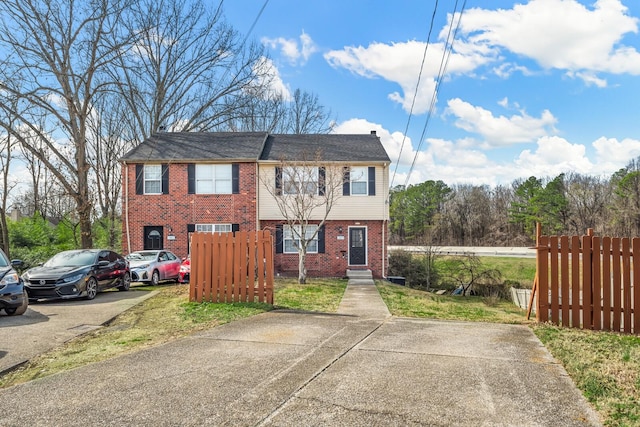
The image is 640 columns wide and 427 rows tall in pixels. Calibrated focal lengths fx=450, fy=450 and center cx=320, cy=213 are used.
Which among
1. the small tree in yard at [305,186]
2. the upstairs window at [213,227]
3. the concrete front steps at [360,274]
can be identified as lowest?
the concrete front steps at [360,274]

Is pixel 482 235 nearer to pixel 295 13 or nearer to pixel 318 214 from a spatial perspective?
pixel 318 214

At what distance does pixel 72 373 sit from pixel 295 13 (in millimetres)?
8799

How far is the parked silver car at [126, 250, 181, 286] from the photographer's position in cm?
1576

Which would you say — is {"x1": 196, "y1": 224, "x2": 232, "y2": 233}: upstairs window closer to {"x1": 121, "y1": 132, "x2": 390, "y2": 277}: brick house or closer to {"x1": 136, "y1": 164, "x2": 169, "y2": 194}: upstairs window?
{"x1": 121, "y1": 132, "x2": 390, "y2": 277}: brick house

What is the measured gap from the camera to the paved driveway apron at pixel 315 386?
362 cm

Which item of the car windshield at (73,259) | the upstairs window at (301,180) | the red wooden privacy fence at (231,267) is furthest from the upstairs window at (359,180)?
the car windshield at (73,259)

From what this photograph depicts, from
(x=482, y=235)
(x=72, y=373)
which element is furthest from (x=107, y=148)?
(x=482, y=235)

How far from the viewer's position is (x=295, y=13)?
34.5 ft

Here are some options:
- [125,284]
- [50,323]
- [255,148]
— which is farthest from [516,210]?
[50,323]

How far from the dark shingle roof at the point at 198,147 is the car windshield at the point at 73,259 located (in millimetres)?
7750

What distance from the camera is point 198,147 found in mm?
21188

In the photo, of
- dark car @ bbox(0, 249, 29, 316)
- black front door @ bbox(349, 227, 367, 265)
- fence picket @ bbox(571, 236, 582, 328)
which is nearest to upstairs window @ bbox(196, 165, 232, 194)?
black front door @ bbox(349, 227, 367, 265)

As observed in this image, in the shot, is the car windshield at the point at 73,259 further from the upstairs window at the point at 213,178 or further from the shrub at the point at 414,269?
the shrub at the point at 414,269

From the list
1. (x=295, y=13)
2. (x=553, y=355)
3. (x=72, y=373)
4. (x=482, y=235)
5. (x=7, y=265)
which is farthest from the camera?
(x=482, y=235)
